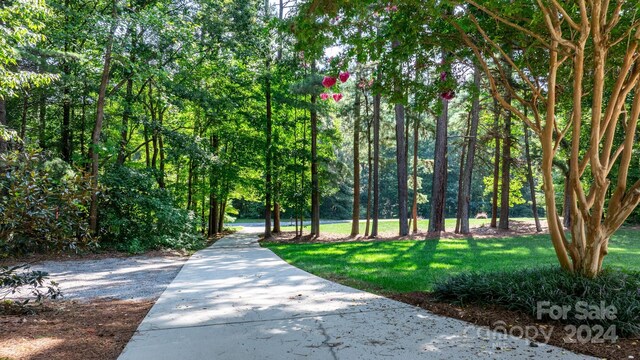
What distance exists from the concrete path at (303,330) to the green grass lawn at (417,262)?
3.02 feet

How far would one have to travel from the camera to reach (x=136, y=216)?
1262cm

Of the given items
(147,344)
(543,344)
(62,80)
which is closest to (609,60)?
(543,344)

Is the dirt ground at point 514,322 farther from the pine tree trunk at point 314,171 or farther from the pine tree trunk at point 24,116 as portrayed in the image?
the pine tree trunk at point 24,116

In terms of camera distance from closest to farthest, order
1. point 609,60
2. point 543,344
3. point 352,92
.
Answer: point 543,344 < point 609,60 < point 352,92

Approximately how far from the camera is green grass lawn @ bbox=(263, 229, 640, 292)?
629 cm

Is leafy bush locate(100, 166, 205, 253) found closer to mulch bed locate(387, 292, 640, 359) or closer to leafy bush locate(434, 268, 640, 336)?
mulch bed locate(387, 292, 640, 359)

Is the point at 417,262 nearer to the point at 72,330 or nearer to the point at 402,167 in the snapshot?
the point at 72,330

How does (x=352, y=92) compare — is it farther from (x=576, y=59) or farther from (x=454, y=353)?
(x=454, y=353)

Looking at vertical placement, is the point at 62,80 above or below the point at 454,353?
above

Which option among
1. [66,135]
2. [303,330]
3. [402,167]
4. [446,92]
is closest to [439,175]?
[402,167]

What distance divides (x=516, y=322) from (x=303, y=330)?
2131 millimetres

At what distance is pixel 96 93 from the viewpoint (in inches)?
553

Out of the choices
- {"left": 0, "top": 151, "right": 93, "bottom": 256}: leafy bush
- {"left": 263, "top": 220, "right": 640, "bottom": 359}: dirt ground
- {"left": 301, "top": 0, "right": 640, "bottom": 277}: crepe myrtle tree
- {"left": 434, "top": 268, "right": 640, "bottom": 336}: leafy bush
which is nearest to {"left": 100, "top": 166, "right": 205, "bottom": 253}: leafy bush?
{"left": 0, "top": 151, "right": 93, "bottom": 256}: leafy bush

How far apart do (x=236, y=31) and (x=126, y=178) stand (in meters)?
6.53
